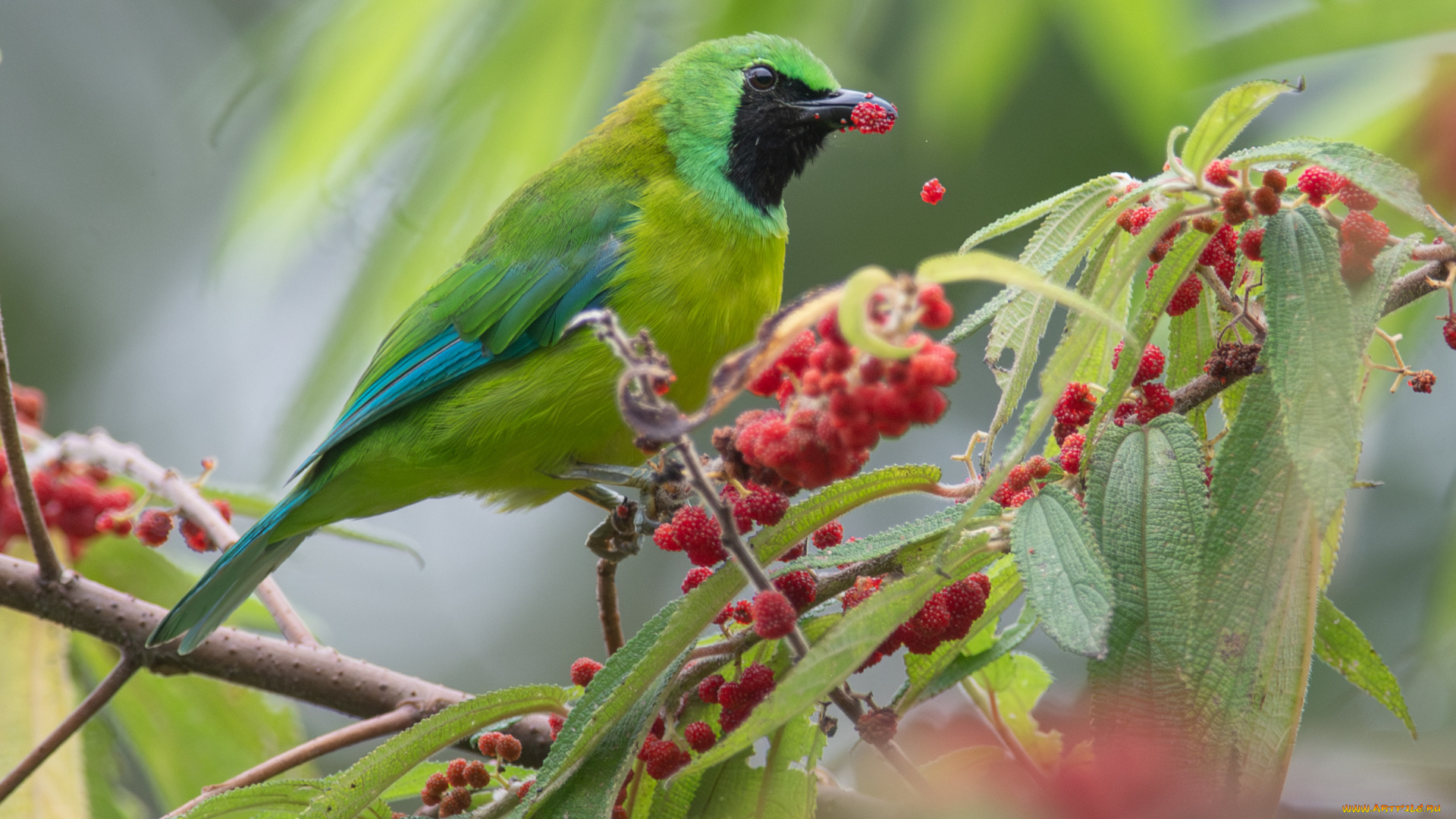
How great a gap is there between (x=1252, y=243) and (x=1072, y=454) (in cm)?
29

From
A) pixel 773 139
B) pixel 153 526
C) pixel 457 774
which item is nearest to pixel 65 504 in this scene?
pixel 153 526

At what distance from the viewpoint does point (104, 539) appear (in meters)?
2.75

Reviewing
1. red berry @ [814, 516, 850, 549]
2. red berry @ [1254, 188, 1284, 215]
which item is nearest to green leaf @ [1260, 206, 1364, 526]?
red berry @ [1254, 188, 1284, 215]

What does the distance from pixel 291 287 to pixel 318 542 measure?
4.70m

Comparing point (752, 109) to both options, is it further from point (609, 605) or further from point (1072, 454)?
point (1072, 454)

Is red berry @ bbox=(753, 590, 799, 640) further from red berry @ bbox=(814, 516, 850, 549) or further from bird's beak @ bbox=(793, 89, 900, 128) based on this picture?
bird's beak @ bbox=(793, 89, 900, 128)

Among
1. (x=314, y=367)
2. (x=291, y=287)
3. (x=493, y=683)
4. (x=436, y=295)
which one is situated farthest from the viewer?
(x=493, y=683)

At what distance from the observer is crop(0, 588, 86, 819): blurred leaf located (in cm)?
225

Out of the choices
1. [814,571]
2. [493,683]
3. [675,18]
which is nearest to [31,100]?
[493,683]

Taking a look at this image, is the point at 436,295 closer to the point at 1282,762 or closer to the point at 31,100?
the point at 1282,762

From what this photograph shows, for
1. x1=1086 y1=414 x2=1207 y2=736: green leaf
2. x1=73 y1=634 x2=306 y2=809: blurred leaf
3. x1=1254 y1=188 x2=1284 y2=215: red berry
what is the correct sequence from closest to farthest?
1. x1=1086 y1=414 x2=1207 y2=736: green leaf
2. x1=1254 y1=188 x2=1284 y2=215: red berry
3. x1=73 y1=634 x2=306 y2=809: blurred leaf

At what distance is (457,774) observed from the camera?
157 centimetres

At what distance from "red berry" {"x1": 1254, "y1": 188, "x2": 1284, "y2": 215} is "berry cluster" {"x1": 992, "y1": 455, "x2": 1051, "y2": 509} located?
1.12 ft

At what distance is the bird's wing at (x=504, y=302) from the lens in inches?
111
